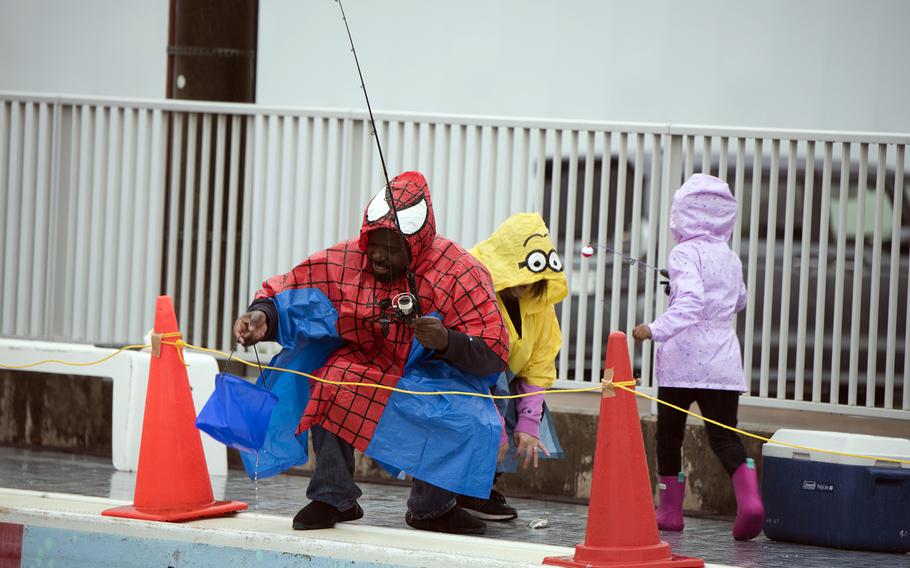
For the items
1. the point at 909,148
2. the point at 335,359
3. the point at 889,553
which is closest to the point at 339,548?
the point at 335,359

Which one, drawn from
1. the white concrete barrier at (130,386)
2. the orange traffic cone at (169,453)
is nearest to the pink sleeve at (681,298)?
the orange traffic cone at (169,453)

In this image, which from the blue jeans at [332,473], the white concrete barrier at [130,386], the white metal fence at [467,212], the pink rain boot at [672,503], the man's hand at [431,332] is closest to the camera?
the man's hand at [431,332]

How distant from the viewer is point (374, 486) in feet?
23.5

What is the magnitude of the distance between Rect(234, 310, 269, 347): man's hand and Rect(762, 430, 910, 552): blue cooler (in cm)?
204

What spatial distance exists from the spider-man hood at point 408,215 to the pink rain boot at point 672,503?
1.57 metres

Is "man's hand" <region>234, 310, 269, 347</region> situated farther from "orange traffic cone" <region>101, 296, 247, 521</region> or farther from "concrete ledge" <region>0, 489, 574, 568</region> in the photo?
"concrete ledge" <region>0, 489, 574, 568</region>

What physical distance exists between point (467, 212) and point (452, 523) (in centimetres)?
234

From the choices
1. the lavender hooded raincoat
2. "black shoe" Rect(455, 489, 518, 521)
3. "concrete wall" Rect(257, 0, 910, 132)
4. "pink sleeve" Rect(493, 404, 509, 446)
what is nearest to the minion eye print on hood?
"pink sleeve" Rect(493, 404, 509, 446)

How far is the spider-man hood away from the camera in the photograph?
5070 mm

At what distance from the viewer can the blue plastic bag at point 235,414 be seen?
16.3ft

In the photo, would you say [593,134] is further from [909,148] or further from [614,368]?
[614,368]

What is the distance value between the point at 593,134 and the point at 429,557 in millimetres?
3287

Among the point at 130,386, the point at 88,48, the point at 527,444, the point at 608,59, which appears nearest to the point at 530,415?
the point at 527,444

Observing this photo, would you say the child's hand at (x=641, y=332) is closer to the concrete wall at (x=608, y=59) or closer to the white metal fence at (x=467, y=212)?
the white metal fence at (x=467, y=212)
